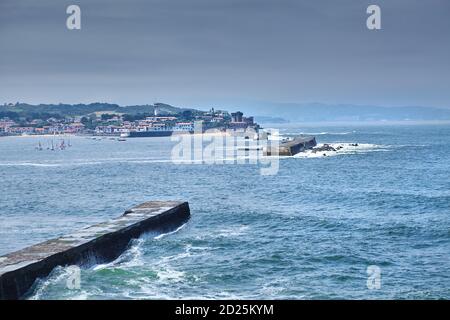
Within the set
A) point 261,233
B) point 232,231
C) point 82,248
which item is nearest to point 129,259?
point 82,248

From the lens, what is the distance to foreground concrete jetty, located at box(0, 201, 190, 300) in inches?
820

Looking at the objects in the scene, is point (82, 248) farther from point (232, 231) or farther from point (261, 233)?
point (261, 233)

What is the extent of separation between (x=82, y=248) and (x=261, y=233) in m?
11.2

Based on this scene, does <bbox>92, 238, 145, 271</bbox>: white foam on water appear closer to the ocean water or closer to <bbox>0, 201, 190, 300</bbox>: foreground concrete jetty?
the ocean water

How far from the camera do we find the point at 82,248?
2541 centimetres

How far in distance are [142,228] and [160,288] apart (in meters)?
9.96

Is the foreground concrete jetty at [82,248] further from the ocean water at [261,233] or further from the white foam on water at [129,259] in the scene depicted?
the ocean water at [261,233]

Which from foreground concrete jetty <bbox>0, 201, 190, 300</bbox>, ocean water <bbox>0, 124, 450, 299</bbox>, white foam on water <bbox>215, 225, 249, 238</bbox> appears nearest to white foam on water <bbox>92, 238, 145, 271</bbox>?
ocean water <bbox>0, 124, 450, 299</bbox>

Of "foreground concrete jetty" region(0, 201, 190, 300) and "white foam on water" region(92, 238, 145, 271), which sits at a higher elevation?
"foreground concrete jetty" region(0, 201, 190, 300)

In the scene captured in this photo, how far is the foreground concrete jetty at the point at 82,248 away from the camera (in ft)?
68.3

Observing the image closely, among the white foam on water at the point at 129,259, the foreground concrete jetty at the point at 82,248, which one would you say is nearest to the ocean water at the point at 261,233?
the white foam on water at the point at 129,259

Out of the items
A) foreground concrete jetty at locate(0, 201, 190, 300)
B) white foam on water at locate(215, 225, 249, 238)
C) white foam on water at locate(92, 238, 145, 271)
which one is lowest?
white foam on water at locate(215, 225, 249, 238)

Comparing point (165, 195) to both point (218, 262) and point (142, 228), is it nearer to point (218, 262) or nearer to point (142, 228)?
point (142, 228)

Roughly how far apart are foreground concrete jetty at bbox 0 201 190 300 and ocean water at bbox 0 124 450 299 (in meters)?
0.47
